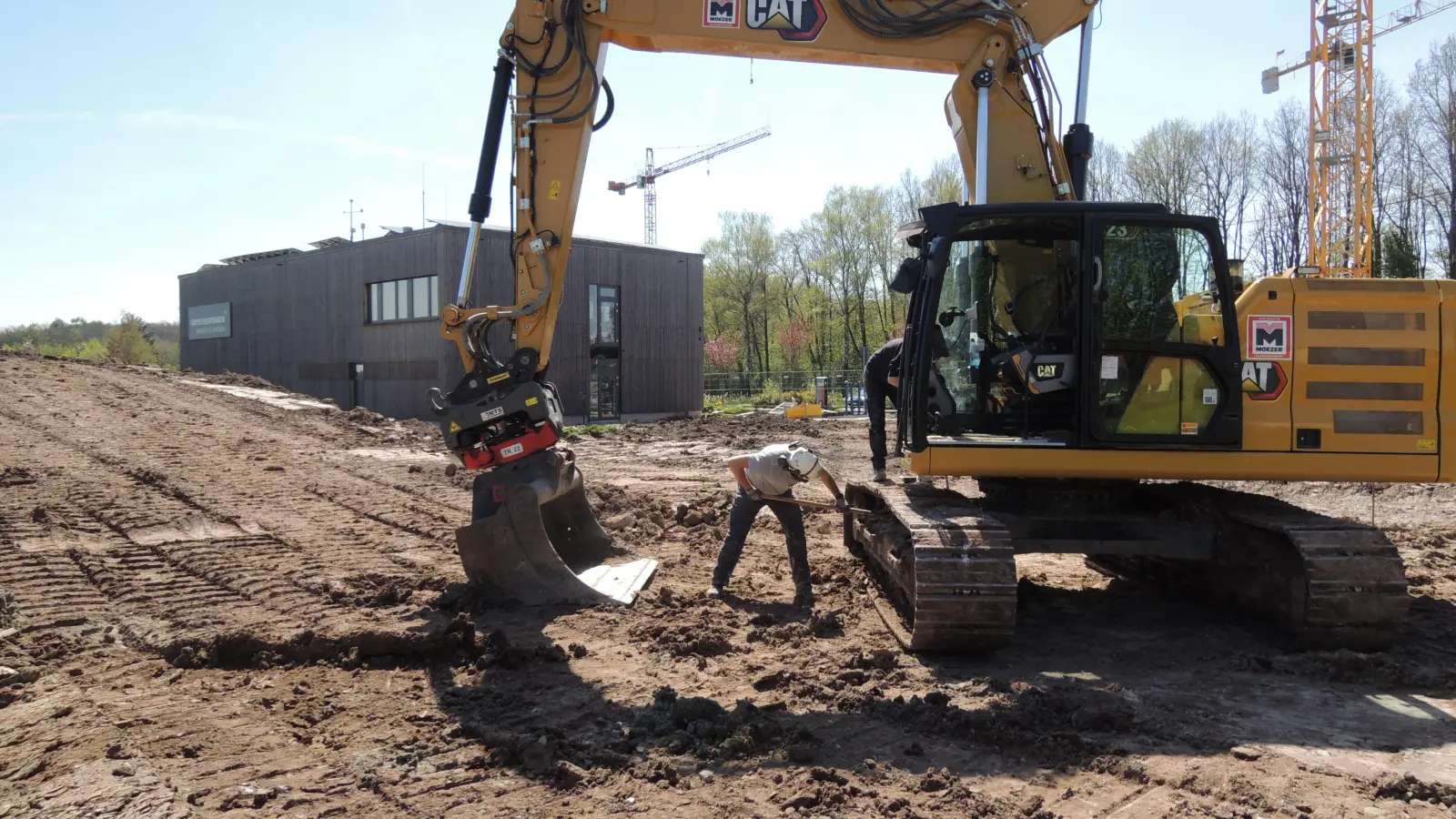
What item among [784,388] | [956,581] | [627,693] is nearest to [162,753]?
[627,693]

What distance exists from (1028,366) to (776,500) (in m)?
2.07

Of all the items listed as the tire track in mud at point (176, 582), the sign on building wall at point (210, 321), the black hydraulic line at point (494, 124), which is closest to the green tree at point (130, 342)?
the sign on building wall at point (210, 321)

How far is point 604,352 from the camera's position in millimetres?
29859

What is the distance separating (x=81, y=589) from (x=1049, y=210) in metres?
6.74

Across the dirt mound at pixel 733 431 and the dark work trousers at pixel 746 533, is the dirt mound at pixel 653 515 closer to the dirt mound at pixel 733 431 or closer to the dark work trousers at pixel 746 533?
the dark work trousers at pixel 746 533

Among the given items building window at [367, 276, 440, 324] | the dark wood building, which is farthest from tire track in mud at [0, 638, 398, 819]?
building window at [367, 276, 440, 324]

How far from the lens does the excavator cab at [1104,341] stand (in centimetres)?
584

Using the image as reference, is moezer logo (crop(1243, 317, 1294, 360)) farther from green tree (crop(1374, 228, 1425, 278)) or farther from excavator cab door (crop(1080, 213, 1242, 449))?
green tree (crop(1374, 228, 1425, 278))

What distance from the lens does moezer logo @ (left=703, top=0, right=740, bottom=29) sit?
21.9 feet

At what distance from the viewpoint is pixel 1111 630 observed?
6.42 metres

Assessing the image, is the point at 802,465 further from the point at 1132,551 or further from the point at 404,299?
the point at 404,299

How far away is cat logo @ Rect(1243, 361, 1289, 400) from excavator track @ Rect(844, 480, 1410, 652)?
76 cm

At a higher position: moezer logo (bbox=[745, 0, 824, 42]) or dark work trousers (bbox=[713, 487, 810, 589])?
moezer logo (bbox=[745, 0, 824, 42])

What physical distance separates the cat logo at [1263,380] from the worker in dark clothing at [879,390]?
2.56 m
